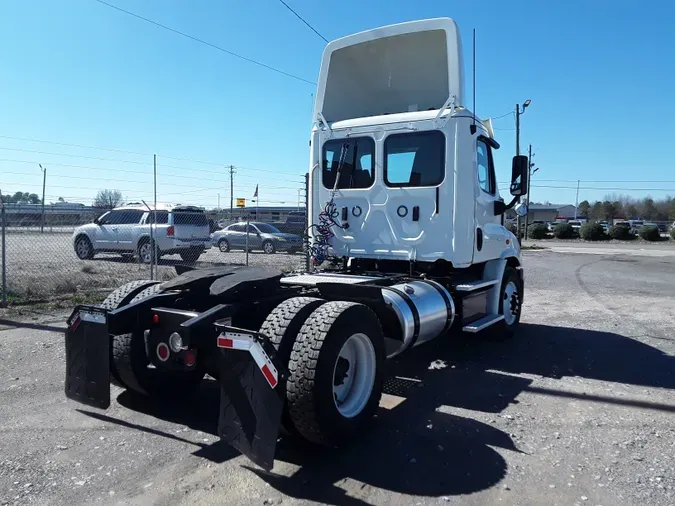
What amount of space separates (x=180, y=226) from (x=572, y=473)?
13349 millimetres

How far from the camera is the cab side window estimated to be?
677 cm

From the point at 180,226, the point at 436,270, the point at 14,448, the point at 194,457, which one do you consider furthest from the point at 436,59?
the point at 180,226

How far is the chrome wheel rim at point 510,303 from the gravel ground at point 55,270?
7872 mm

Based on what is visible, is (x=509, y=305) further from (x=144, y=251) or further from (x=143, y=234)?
(x=143, y=234)

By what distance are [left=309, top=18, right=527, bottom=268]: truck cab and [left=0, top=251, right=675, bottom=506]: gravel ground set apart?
1.59 metres

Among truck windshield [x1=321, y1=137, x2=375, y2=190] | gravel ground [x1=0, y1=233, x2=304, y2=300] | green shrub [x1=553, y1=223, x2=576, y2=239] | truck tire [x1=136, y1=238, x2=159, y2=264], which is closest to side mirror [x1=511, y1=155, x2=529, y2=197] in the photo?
truck windshield [x1=321, y1=137, x2=375, y2=190]

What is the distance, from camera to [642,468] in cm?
373

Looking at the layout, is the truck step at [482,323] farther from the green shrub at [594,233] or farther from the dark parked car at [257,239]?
the green shrub at [594,233]

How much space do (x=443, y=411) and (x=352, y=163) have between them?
11.4ft

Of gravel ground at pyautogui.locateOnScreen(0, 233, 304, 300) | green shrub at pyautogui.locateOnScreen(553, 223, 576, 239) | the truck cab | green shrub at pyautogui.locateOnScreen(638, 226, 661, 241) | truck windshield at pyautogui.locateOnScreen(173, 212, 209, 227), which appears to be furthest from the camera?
green shrub at pyautogui.locateOnScreen(553, 223, 576, 239)

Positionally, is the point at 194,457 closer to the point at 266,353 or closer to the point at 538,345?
the point at 266,353

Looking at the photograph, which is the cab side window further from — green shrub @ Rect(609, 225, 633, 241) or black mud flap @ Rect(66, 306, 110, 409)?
green shrub @ Rect(609, 225, 633, 241)

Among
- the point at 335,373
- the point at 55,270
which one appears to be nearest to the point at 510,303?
the point at 335,373

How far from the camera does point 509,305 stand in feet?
26.3
